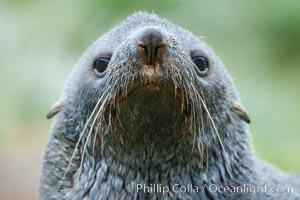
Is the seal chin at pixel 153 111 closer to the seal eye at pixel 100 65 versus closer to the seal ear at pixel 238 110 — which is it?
the seal eye at pixel 100 65

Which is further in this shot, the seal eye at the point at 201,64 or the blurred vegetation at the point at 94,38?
the blurred vegetation at the point at 94,38

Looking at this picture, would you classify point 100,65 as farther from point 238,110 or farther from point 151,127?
point 238,110

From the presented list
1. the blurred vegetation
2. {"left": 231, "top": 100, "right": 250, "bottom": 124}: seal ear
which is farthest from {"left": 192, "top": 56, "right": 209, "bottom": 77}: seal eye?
the blurred vegetation

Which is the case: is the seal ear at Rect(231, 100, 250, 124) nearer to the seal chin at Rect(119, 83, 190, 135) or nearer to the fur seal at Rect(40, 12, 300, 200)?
the fur seal at Rect(40, 12, 300, 200)

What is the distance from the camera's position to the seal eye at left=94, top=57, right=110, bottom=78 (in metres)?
6.07

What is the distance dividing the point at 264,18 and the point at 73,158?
6547mm

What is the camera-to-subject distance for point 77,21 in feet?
36.7

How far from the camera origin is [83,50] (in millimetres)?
10461

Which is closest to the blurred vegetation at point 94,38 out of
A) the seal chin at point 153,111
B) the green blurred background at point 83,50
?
the green blurred background at point 83,50

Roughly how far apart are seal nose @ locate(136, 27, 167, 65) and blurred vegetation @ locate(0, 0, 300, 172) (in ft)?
14.8

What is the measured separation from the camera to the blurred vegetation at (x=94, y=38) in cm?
1042

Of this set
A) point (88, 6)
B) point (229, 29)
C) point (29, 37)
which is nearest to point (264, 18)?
point (229, 29)

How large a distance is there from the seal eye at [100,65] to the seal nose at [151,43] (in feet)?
2.23

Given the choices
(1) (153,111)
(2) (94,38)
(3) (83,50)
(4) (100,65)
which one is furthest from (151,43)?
→ (2) (94,38)
